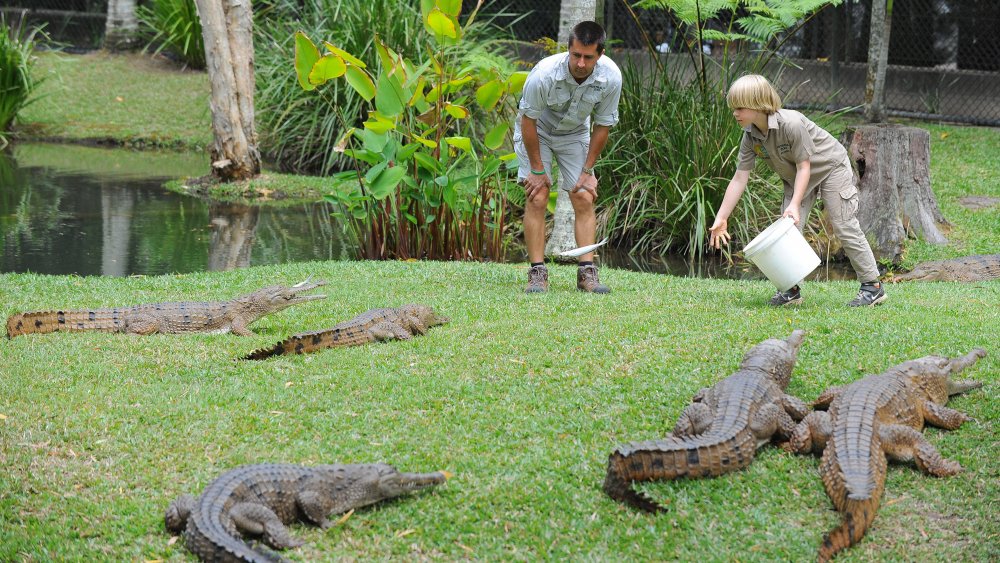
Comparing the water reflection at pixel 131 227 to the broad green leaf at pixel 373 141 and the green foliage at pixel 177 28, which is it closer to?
the broad green leaf at pixel 373 141

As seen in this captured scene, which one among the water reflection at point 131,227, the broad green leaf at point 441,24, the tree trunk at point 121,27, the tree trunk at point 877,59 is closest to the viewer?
the broad green leaf at point 441,24

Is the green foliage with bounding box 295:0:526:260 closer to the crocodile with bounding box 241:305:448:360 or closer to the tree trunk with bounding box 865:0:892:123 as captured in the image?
the crocodile with bounding box 241:305:448:360

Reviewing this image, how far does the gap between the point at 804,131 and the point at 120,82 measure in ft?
47.5

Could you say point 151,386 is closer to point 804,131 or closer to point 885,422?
point 885,422

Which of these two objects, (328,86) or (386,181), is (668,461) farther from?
(328,86)

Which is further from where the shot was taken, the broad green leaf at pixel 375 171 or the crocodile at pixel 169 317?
the broad green leaf at pixel 375 171

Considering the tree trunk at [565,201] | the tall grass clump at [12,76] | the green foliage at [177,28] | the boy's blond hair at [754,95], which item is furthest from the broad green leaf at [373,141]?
the green foliage at [177,28]

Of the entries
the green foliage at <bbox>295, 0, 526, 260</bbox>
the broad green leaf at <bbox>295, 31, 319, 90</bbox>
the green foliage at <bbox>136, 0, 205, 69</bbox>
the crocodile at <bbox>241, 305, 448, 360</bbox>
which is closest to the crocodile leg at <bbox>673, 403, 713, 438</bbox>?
the crocodile at <bbox>241, 305, 448, 360</bbox>

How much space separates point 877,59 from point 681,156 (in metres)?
3.54

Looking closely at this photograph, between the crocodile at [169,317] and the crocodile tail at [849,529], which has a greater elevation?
the crocodile at [169,317]

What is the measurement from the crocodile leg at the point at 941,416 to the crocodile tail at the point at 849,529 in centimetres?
83

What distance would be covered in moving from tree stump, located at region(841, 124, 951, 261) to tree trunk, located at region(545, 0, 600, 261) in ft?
8.15

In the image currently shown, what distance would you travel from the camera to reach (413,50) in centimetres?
1155

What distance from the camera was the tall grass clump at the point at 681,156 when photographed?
8188 millimetres
